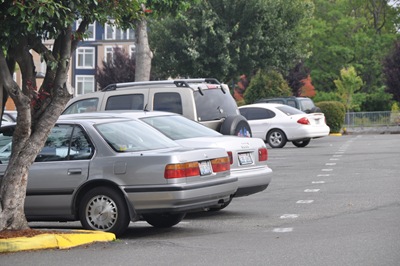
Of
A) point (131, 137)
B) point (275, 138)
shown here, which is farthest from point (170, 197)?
point (275, 138)

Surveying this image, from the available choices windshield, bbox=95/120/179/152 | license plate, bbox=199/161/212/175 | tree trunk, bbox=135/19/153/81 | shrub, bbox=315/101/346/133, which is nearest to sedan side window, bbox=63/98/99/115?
windshield, bbox=95/120/179/152

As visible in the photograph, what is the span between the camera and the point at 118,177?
38.8 ft

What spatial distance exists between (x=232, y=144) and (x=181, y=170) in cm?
243

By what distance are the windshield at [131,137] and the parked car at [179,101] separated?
14.8ft

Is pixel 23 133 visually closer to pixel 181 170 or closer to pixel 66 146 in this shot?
pixel 66 146

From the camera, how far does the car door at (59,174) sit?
12141mm

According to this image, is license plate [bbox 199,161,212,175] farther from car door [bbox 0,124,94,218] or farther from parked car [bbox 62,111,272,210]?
parked car [bbox 62,111,272,210]

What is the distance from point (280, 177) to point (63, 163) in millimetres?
8867

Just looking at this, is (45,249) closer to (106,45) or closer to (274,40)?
(274,40)

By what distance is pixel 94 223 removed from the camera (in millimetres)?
11953

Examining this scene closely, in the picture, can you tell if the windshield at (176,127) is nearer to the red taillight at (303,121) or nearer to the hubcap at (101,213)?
the hubcap at (101,213)

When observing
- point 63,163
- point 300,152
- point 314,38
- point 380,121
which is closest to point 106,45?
point 314,38

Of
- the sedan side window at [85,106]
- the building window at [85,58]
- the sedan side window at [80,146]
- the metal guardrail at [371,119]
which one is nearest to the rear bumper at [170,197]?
the sedan side window at [80,146]

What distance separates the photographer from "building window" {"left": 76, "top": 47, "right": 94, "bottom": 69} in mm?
94188
